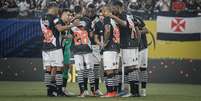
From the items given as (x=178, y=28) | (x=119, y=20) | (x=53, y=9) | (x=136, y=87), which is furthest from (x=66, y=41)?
(x=178, y=28)

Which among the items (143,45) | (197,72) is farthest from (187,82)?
(143,45)

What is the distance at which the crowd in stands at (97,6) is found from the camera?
3039 centimetres

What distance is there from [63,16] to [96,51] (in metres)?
1.29

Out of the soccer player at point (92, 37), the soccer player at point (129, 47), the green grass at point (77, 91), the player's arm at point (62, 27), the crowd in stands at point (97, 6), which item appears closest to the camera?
the green grass at point (77, 91)

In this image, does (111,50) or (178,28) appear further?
(178,28)

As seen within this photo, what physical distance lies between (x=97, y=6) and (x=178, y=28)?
3.86m

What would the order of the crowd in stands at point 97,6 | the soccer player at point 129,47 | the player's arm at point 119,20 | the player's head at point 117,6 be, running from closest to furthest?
the player's arm at point 119,20 → the player's head at point 117,6 → the soccer player at point 129,47 → the crowd in stands at point 97,6

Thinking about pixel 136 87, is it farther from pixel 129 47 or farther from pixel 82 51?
pixel 82 51

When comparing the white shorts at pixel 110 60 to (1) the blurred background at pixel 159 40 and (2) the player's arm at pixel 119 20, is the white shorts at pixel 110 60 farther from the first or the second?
(1) the blurred background at pixel 159 40

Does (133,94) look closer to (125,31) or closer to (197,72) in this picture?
(125,31)

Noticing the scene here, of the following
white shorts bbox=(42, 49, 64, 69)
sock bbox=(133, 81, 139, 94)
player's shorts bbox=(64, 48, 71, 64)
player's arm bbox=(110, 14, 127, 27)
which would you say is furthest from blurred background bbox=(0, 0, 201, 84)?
player's arm bbox=(110, 14, 127, 27)

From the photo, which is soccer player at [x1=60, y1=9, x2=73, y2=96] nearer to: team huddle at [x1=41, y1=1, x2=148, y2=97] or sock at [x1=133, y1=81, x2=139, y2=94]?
team huddle at [x1=41, y1=1, x2=148, y2=97]

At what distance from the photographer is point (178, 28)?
1176 inches

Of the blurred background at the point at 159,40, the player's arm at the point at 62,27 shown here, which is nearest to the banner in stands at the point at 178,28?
the blurred background at the point at 159,40
